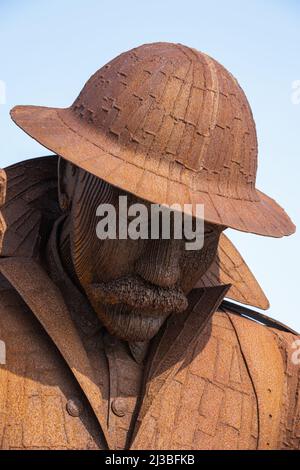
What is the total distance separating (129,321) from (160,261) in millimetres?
396

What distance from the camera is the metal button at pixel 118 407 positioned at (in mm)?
7273

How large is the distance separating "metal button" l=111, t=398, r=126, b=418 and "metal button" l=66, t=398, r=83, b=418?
0.59 feet

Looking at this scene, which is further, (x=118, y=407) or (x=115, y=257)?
(x=118, y=407)

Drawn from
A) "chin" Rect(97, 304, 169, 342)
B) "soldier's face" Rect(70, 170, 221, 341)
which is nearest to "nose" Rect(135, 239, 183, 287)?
"soldier's face" Rect(70, 170, 221, 341)

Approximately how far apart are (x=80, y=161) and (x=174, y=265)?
74cm

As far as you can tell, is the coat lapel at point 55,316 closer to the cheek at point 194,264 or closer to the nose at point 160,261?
the nose at point 160,261

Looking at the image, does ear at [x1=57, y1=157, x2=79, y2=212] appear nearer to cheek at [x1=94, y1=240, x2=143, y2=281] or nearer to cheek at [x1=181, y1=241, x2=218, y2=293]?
cheek at [x1=94, y1=240, x2=143, y2=281]

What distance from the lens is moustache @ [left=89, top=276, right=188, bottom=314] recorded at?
23.4ft

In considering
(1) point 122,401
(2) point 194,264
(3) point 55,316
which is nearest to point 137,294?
(2) point 194,264

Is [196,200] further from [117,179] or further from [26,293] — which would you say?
[26,293]

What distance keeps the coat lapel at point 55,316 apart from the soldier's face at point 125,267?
188mm

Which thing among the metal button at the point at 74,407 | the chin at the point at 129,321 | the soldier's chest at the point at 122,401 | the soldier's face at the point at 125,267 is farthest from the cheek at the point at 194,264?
the metal button at the point at 74,407

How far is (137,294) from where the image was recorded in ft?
23.3

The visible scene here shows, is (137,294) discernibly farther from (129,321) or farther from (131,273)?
(129,321)
